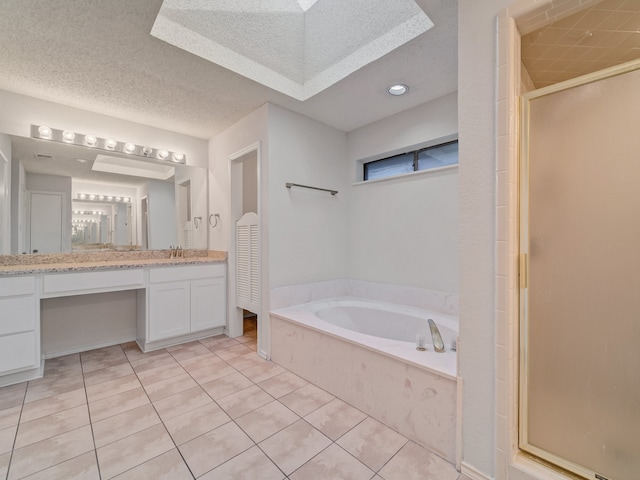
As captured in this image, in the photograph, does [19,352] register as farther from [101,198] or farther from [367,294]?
[367,294]

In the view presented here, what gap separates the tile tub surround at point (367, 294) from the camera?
2.42m

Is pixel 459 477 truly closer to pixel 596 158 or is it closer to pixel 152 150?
pixel 596 158

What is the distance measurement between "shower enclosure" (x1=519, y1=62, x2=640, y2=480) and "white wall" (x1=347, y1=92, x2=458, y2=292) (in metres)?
1.13

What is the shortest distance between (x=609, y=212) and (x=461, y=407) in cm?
103

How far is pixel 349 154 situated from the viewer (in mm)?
3223

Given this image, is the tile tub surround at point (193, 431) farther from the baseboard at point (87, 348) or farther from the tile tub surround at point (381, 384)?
the baseboard at point (87, 348)

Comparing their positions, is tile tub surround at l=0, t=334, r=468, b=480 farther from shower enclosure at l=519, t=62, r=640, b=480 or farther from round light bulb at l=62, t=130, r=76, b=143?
round light bulb at l=62, t=130, r=76, b=143

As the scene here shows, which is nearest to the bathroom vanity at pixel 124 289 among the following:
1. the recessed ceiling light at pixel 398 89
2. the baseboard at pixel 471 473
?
the recessed ceiling light at pixel 398 89

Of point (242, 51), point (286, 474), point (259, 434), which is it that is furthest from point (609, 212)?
point (242, 51)

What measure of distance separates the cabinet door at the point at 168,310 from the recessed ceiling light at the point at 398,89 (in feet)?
8.76

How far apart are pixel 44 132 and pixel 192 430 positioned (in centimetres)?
281

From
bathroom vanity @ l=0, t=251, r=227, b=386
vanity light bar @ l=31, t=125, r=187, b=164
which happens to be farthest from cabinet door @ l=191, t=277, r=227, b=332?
vanity light bar @ l=31, t=125, r=187, b=164

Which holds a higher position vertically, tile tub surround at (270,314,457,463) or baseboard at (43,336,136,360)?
tile tub surround at (270,314,457,463)

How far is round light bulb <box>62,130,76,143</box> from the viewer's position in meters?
2.58
